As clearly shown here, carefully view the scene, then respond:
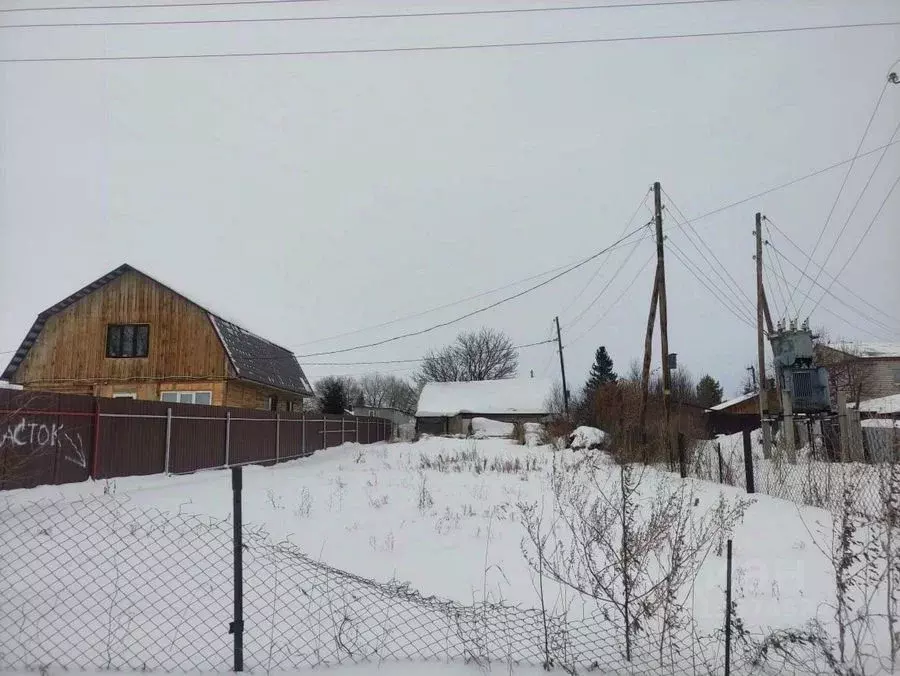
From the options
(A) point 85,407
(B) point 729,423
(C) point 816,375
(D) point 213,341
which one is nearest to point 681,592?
(A) point 85,407

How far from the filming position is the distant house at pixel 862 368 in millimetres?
31172

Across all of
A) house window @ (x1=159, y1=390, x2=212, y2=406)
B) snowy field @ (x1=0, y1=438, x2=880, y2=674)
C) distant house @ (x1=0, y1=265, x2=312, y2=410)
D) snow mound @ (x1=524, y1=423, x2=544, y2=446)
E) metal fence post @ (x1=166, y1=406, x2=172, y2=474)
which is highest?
distant house @ (x1=0, y1=265, x2=312, y2=410)

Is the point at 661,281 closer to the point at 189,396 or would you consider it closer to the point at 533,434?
the point at 533,434

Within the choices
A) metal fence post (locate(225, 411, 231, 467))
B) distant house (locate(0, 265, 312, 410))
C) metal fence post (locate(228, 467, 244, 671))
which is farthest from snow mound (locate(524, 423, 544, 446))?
metal fence post (locate(228, 467, 244, 671))

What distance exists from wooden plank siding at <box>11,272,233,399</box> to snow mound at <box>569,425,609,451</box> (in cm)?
1271

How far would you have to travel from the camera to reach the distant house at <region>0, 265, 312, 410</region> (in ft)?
73.7

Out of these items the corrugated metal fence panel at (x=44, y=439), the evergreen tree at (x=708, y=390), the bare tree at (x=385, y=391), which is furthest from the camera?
the bare tree at (x=385, y=391)

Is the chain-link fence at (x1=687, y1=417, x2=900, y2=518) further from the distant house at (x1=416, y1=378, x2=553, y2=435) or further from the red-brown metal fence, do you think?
the distant house at (x1=416, y1=378, x2=553, y2=435)

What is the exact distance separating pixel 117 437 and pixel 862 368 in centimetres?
3781

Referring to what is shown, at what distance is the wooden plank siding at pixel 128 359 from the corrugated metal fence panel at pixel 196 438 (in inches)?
287

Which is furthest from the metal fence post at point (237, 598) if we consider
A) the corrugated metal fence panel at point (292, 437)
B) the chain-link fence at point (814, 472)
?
the corrugated metal fence panel at point (292, 437)

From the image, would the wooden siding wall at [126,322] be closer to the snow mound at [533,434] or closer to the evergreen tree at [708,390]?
the snow mound at [533,434]

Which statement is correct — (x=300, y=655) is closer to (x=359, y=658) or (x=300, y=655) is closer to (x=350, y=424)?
(x=359, y=658)

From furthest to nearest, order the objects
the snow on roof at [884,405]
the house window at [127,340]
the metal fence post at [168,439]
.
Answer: the snow on roof at [884,405], the house window at [127,340], the metal fence post at [168,439]
